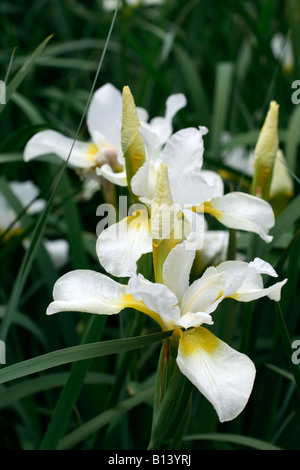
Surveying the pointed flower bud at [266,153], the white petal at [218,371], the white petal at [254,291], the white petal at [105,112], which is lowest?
the white petal at [218,371]

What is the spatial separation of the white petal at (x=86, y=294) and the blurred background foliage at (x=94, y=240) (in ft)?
0.28

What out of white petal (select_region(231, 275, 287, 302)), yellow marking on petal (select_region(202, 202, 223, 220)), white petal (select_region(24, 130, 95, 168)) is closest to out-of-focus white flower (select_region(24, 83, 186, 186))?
white petal (select_region(24, 130, 95, 168))

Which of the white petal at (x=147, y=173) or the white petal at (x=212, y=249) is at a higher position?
the white petal at (x=212, y=249)

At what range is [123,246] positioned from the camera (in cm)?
55

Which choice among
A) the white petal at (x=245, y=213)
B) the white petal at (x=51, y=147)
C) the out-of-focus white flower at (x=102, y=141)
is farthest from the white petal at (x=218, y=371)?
the white petal at (x=51, y=147)

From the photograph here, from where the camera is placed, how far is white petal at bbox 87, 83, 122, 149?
87 centimetres

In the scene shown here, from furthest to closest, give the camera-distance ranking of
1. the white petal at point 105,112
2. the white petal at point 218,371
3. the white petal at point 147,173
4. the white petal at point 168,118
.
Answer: the white petal at point 105,112 < the white petal at point 168,118 < the white petal at point 147,173 < the white petal at point 218,371

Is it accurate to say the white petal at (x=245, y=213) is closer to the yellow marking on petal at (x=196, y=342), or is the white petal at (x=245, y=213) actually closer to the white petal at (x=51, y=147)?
the yellow marking on petal at (x=196, y=342)

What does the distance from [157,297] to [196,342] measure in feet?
0.23

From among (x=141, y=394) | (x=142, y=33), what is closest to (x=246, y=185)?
(x=141, y=394)

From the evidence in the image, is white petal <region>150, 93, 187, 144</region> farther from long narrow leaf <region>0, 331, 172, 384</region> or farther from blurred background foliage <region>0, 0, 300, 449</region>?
long narrow leaf <region>0, 331, 172, 384</region>

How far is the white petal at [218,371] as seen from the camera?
1.50 feet

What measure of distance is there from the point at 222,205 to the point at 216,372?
230 millimetres
